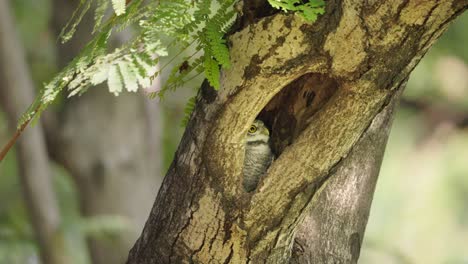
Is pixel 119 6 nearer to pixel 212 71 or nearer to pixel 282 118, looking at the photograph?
pixel 212 71

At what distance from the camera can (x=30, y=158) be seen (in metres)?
6.32

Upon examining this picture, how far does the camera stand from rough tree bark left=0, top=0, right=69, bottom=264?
631 cm

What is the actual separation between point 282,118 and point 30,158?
3980mm

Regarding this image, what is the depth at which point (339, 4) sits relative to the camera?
7.11ft

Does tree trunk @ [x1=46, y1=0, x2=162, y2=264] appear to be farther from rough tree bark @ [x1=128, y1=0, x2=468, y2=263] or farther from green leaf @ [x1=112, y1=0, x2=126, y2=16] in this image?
green leaf @ [x1=112, y1=0, x2=126, y2=16]

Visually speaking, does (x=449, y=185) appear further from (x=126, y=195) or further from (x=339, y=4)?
(x=339, y=4)

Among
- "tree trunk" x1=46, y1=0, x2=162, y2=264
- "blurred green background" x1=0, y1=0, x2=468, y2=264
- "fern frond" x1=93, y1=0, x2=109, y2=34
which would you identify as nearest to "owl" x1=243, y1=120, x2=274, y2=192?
"fern frond" x1=93, y1=0, x2=109, y2=34

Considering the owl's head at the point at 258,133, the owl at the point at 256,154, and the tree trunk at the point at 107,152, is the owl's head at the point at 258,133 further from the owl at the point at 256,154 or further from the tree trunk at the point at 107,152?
the tree trunk at the point at 107,152

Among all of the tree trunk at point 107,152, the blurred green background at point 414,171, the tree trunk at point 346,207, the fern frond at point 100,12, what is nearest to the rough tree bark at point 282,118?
the tree trunk at point 346,207

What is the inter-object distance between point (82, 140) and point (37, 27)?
302cm

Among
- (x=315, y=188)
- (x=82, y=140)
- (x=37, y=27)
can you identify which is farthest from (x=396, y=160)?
(x=315, y=188)

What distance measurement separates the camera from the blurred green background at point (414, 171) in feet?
27.7

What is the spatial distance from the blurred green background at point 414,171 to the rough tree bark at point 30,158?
1.78 m

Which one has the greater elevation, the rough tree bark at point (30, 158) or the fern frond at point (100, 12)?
the rough tree bark at point (30, 158)
